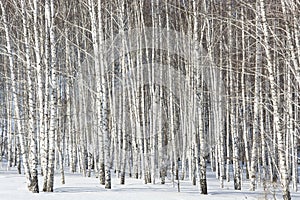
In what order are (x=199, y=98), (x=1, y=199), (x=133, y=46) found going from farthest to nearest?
(x=133, y=46), (x=199, y=98), (x=1, y=199)

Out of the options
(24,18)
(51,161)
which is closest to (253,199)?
(51,161)

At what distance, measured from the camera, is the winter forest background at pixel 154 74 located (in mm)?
8352

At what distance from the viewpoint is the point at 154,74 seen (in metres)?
17.6

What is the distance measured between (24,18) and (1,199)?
4527 mm

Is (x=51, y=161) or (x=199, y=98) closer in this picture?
(x=51, y=161)

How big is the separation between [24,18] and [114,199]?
5.12 metres

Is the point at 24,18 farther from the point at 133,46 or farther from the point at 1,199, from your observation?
the point at 133,46

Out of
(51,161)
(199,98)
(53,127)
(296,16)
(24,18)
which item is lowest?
(51,161)

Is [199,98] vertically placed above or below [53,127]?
above

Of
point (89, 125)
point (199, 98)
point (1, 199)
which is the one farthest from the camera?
point (89, 125)

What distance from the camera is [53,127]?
32.5ft

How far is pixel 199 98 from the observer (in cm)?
1076

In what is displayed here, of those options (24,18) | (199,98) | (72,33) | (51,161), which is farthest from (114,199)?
(72,33)

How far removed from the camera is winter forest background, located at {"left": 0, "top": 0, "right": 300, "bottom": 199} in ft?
27.4
